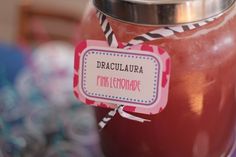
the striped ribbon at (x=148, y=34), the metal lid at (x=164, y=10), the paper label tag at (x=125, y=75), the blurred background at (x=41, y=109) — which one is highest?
the metal lid at (x=164, y=10)

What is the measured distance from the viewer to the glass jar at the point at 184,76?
0.44 m

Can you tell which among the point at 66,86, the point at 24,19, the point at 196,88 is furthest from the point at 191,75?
the point at 24,19

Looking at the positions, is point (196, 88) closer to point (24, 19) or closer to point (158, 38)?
point (158, 38)

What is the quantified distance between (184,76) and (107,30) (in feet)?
0.28

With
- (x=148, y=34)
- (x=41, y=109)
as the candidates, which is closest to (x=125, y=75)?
(x=148, y=34)

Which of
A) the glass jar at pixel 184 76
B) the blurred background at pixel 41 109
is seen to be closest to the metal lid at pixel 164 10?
the glass jar at pixel 184 76

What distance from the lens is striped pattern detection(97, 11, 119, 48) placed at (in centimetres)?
46

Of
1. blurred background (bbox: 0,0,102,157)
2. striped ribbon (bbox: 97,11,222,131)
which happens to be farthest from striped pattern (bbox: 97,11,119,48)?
blurred background (bbox: 0,0,102,157)

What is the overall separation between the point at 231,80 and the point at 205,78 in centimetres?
4

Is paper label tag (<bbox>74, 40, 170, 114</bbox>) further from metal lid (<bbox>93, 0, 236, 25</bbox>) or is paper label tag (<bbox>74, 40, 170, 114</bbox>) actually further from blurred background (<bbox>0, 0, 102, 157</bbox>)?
blurred background (<bbox>0, 0, 102, 157</bbox>)

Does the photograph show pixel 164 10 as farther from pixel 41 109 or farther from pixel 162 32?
pixel 41 109

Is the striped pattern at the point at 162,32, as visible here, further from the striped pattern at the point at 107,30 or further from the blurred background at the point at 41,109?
the blurred background at the point at 41,109

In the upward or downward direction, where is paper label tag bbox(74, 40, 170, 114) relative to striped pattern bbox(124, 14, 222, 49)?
downward

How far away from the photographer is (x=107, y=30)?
18.3 inches
